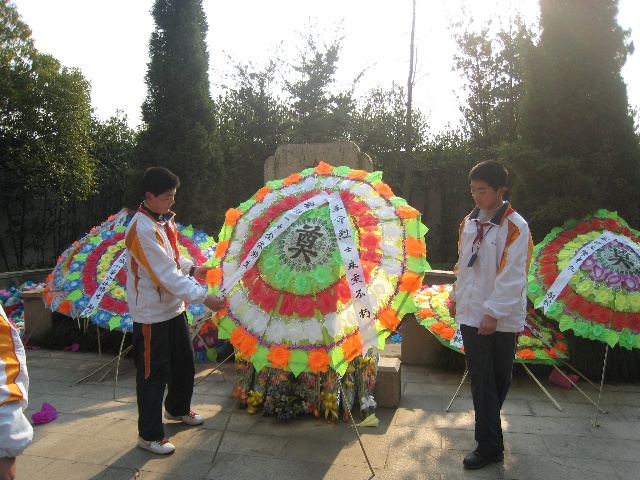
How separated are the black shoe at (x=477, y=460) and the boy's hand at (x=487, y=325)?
75cm

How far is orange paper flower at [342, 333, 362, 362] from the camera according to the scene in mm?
2975

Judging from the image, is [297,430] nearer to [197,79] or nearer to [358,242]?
[358,242]

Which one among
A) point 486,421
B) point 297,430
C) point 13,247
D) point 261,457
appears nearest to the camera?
point 486,421

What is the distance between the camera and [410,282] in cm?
314

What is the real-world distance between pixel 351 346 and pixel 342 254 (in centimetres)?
53

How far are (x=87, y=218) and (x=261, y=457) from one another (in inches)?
369

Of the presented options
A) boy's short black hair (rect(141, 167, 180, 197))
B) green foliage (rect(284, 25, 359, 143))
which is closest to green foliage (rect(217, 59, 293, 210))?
green foliage (rect(284, 25, 359, 143))

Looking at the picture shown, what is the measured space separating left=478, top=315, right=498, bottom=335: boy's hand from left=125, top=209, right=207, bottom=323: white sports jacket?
1667mm

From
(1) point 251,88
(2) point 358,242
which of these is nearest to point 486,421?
(2) point 358,242

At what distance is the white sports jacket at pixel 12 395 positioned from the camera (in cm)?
153

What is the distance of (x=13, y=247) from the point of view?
10.7m

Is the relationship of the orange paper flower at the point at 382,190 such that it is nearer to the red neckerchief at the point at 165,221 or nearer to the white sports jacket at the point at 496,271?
the white sports jacket at the point at 496,271

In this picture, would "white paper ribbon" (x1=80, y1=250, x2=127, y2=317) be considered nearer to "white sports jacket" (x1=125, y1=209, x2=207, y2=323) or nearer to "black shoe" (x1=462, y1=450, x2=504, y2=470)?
"white sports jacket" (x1=125, y1=209, x2=207, y2=323)

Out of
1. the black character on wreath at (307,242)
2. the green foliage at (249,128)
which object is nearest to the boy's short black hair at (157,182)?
the black character on wreath at (307,242)
